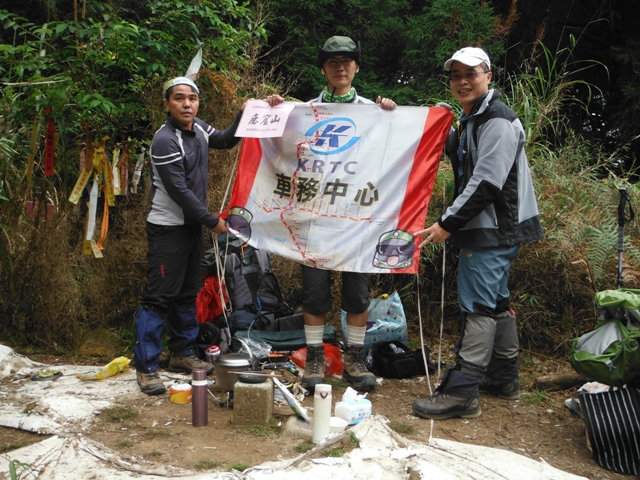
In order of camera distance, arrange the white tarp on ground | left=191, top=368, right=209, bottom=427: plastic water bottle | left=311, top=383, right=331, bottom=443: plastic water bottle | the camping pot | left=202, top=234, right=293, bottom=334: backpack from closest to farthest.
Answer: the white tarp on ground < left=311, top=383, right=331, bottom=443: plastic water bottle < left=191, top=368, right=209, bottom=427: plastic water bottle < the camping pot < left=202, top=234, right=293, bottom=334: backpack

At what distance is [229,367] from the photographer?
397 cm

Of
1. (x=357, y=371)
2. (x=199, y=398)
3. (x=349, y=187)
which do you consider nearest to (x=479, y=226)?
(x=349, y=187)

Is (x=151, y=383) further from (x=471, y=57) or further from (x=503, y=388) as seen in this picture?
(x=471, y=57)

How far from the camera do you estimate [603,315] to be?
3.58 meters

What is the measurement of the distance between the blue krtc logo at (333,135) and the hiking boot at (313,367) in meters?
1.42

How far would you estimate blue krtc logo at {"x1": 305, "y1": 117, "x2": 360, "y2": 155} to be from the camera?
4.36 meters

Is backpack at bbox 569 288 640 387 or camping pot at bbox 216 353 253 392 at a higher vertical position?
backpack at bbox 569 288 640 387

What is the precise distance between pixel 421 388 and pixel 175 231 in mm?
2131

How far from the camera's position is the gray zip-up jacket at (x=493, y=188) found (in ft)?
12.1

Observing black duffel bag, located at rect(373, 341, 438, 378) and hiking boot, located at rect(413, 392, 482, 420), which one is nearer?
hiking boot, located at rect(413, 392, 482, 420)

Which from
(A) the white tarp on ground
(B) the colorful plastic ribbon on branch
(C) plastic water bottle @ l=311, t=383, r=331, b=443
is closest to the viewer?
(A) the white tarp on ground

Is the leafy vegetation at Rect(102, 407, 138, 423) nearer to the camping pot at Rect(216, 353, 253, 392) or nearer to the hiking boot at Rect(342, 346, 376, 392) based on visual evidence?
the camping pot at Rect(216, 353, 253, 392)

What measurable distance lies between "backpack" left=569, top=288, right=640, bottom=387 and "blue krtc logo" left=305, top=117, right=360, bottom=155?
6.39 feet

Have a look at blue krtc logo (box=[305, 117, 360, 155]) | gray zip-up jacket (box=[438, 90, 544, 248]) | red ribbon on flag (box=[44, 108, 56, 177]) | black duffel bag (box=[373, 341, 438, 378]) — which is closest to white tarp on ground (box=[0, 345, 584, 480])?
black duffel bag (box=[373, 341, 438, 378])
